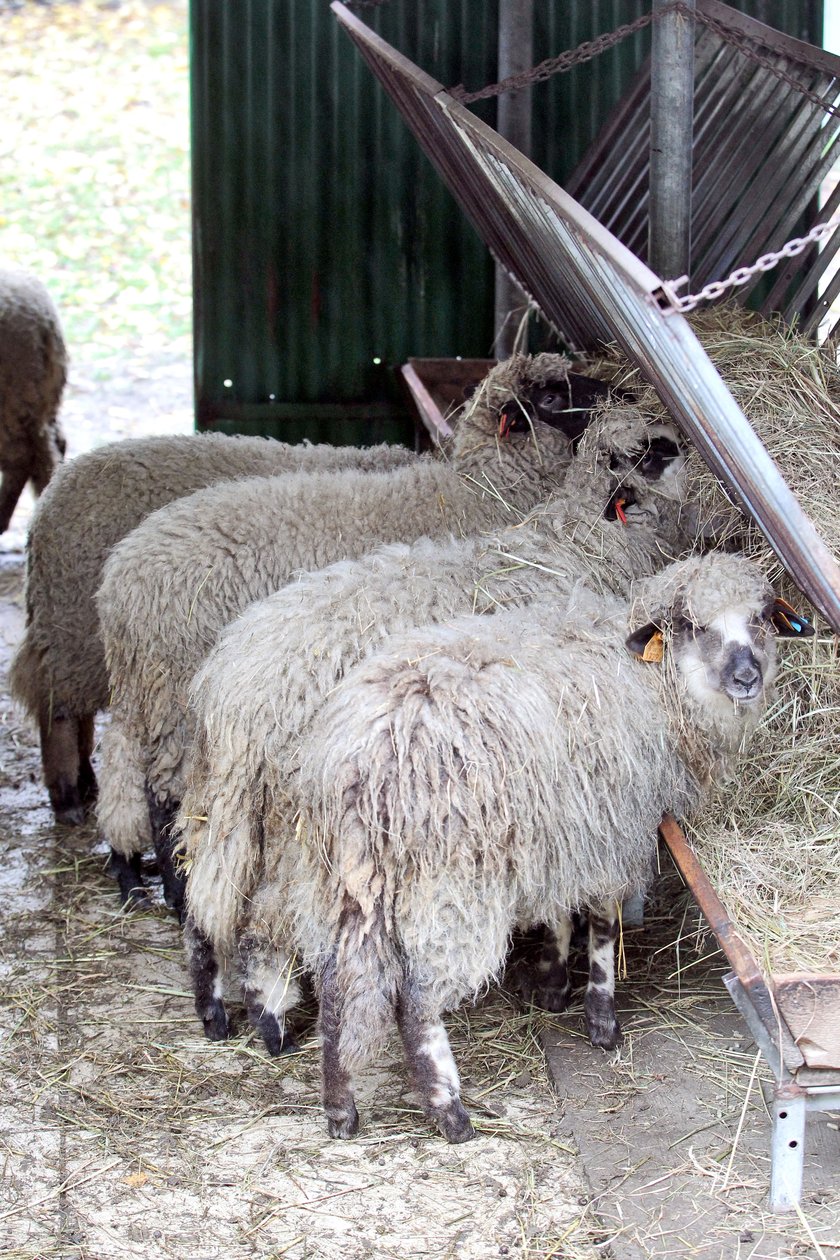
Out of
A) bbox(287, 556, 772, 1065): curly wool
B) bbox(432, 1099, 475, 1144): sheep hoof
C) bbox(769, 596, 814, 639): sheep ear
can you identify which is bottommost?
bbox(432, 1099, 475, 1144): sheep hoof

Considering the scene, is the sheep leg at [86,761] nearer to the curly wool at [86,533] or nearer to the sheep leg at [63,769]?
the sheep leg at [63,769]

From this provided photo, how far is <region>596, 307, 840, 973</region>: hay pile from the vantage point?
366cm

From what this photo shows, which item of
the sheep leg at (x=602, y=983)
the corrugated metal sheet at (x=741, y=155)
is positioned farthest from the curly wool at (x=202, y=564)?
the corrugated metal sheet at (x=741, y=155)

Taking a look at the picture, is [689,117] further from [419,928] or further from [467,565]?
[419,928]

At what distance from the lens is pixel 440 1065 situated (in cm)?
366

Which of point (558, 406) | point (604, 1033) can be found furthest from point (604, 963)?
point (558, 406)

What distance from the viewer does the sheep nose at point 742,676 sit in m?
3.78

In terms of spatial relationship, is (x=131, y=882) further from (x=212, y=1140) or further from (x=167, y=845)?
(x=212, y=1140)

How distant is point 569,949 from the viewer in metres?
4.55

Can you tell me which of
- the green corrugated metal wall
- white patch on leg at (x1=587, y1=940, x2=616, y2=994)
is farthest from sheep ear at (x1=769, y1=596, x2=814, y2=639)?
the green corrugated metal wall

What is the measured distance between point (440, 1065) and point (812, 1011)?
3.18 feet

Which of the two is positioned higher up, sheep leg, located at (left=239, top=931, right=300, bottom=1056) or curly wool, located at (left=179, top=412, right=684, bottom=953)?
curly wool, located at (left=179, top=412, right=684, bottom=953)

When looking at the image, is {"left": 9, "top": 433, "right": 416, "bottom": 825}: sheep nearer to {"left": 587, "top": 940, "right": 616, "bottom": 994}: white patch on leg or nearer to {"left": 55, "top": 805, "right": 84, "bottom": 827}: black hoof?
{"left": 55, "top": 805, "right": 84, "bottom": 827}: black hoof

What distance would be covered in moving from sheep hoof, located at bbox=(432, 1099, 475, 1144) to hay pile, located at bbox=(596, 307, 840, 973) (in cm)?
87
